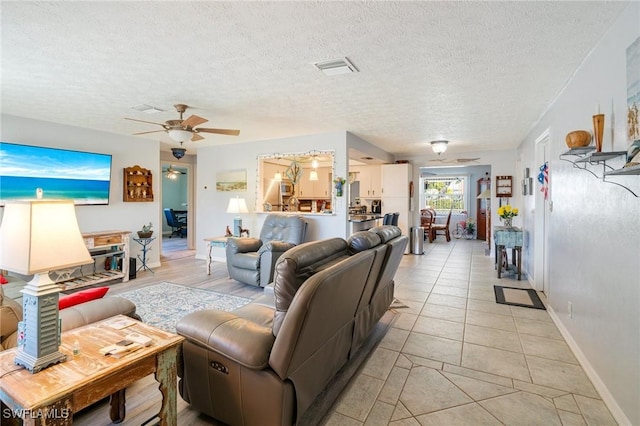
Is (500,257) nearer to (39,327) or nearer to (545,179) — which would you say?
(545,179)

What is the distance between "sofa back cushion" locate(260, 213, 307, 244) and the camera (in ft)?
16.1

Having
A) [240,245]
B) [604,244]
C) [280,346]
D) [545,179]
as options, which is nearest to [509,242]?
[545,179]

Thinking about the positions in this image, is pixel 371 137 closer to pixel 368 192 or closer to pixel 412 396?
pixel 368 192

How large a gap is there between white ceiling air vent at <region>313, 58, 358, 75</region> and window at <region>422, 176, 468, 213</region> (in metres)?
9.16

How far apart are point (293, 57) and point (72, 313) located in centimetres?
228

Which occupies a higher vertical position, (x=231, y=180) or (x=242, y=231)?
(x=231, y=180)

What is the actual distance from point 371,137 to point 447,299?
3.04 metres

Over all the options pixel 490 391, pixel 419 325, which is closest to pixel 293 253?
pixel 490 391

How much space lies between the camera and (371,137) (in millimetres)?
5602

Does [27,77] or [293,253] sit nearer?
[293,253]

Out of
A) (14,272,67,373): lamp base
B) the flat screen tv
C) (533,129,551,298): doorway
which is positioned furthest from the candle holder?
the flat screen tv

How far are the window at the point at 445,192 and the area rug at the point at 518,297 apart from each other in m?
6.70

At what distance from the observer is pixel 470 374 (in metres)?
2.29

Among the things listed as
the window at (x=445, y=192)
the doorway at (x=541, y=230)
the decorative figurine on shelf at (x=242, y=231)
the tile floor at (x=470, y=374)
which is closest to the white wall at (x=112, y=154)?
the decorative figurine on shelf at (x=242, y=231)
